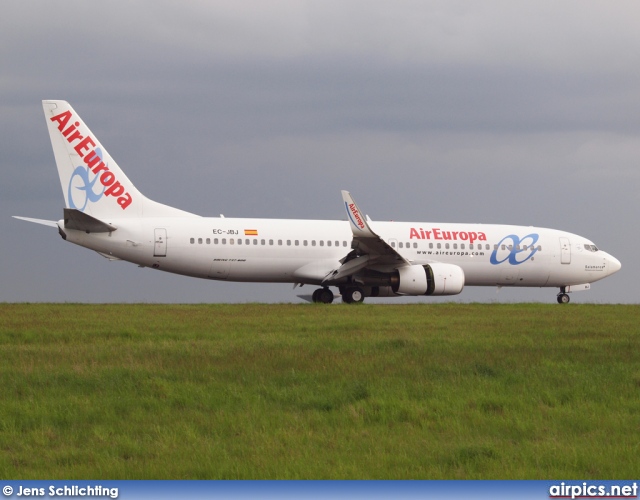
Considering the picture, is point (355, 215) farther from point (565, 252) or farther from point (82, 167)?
point (565, 252)

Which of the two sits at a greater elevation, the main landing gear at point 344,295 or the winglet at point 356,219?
the winglet at point 356,219

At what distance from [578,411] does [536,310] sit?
18.6 m

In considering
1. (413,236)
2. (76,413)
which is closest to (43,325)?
(76,413)

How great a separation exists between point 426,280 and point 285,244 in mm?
5210

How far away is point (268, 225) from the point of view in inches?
1353

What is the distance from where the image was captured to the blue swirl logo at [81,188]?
105 feet

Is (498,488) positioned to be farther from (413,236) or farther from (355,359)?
(413,236)

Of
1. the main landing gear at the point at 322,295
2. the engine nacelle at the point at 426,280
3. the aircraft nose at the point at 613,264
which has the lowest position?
the main landing gear at the point at 322,295

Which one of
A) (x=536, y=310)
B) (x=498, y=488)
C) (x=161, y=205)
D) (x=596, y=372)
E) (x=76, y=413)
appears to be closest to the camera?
(x=498, y=488)

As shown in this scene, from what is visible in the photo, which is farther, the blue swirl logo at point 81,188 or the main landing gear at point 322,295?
the main landing gear at point 322,295

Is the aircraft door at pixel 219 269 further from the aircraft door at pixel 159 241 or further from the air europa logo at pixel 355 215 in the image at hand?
the air europa logo at pixel 355 215

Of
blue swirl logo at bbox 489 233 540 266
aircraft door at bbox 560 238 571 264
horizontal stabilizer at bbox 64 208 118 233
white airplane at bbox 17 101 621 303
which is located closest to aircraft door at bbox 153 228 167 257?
white airplane at bbox 17 101 621 303

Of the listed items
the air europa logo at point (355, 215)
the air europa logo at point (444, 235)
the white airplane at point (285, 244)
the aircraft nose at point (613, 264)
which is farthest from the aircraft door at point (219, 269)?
the aircraft nose at point (613, 264)

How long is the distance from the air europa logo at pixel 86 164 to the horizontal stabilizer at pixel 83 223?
3.36 feet
